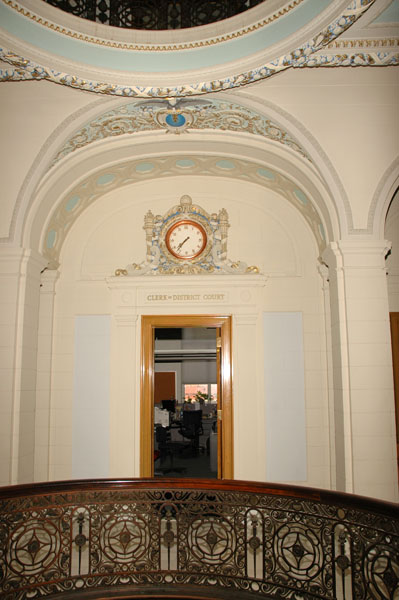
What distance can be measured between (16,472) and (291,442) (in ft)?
12.7

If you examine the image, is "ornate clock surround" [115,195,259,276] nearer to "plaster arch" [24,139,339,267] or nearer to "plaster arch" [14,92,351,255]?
"plaster arch" [24,139,339,267]

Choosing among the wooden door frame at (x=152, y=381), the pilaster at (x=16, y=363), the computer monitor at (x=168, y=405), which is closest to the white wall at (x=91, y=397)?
the wooden door frame at (x=152, y=381)

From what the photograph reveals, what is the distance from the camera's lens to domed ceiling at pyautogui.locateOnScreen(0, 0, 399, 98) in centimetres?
484

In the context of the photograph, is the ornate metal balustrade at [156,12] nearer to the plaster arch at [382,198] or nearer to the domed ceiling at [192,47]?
the domed ceiling at [192,47]

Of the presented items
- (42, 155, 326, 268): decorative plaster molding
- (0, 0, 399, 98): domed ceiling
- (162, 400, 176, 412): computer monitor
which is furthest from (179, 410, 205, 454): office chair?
(0, 0, 399, 98): domed ceiling

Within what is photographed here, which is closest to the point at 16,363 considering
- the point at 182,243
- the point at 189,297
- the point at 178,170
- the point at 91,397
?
the point at 91,397

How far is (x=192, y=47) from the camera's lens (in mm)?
5293

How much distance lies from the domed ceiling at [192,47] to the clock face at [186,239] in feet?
8.42

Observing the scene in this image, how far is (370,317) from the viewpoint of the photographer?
18.8 feet

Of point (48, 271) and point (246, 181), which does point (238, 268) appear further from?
point (48, 271)

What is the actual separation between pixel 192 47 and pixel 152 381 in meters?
4.67

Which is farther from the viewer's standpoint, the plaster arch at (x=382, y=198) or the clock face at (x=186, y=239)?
the clock face at (x=186, y=239)

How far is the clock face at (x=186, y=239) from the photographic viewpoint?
7.89 m

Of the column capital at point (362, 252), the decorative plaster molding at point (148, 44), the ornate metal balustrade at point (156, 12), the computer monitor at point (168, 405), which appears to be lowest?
the computer monitor at point (168, 405)
